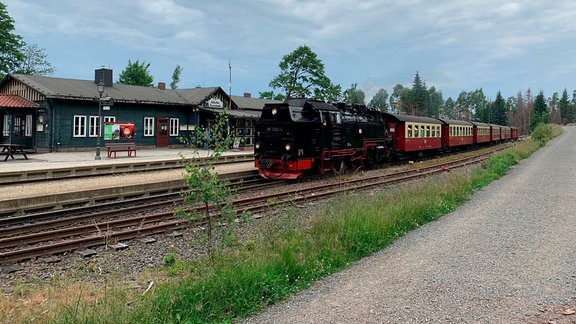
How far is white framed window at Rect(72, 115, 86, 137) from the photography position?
26.6 metres

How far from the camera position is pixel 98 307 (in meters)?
4.30

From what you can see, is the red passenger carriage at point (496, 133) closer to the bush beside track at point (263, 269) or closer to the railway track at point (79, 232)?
the bush beside track at point (263, 269)

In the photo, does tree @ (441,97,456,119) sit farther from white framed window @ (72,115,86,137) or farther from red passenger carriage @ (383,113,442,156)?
white framed window @ (72,115,86,137)

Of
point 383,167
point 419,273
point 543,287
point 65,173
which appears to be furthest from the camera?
point 383,167

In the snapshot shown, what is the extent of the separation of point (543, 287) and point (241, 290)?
3.80 m

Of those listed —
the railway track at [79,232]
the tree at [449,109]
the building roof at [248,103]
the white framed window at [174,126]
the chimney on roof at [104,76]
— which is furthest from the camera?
the tree at [449,109]

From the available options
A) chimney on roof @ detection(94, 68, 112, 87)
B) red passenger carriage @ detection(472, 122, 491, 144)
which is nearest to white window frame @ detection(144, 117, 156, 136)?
chimney on roof @ detection(94, 68, 112, 87)

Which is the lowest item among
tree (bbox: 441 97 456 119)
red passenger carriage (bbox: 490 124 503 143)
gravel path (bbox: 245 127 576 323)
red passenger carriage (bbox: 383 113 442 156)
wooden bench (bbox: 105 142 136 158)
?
gravel path (bbox: 245 127 576 323)

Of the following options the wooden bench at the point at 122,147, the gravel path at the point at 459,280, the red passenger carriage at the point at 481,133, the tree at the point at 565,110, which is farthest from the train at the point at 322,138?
the tree at the point at 565,110

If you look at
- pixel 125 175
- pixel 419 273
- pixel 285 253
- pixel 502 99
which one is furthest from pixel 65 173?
pixel 502 99

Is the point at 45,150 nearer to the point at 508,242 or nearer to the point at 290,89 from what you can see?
the point at 508,242

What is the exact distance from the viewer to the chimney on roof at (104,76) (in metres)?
31.2

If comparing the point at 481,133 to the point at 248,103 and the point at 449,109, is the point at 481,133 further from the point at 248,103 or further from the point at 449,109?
the point at 449,109

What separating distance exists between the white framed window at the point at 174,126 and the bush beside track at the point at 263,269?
25.5 metres
